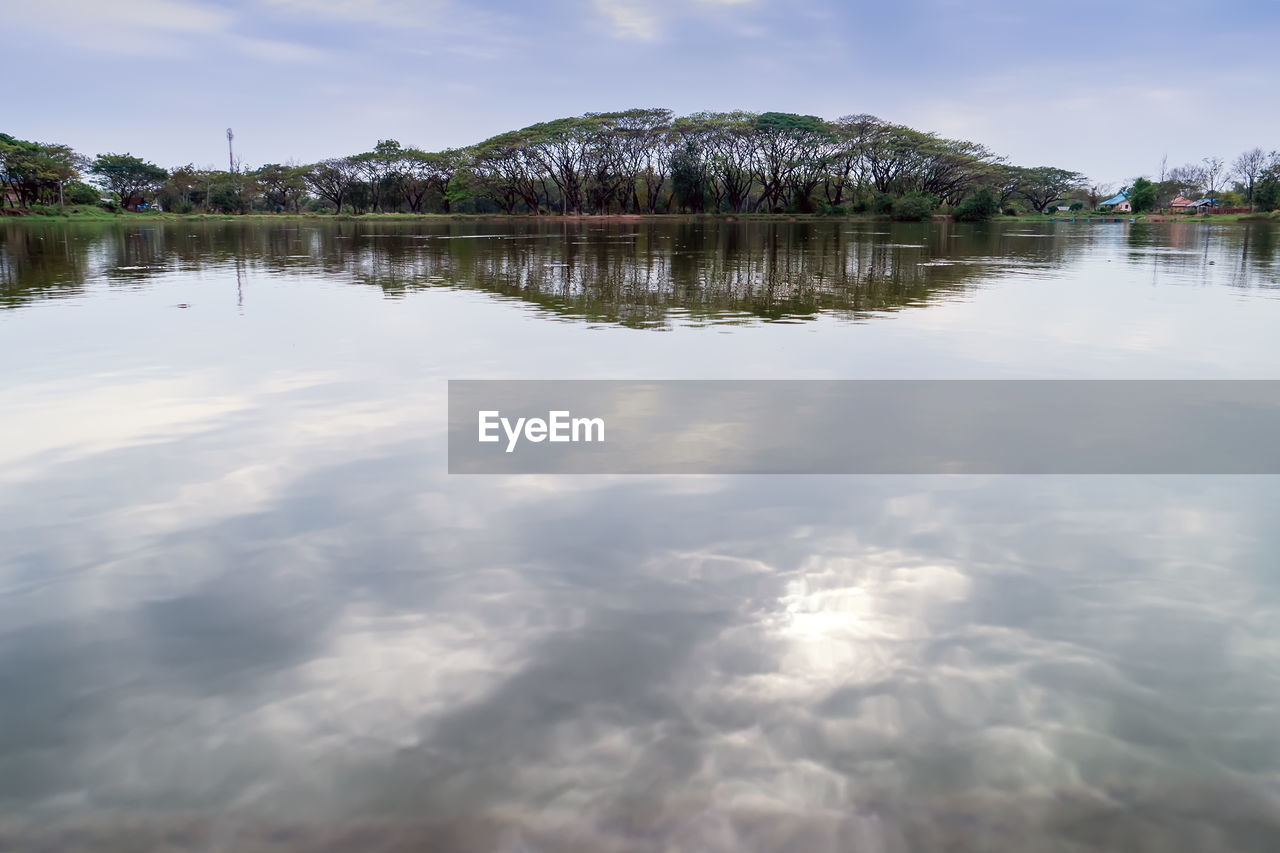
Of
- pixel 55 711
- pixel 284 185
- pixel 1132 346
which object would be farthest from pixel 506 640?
pixel 284 185

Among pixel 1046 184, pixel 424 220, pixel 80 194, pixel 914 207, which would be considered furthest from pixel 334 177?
pixel 1046 184

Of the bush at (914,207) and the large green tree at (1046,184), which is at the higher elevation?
the large green tree at (1046,184)

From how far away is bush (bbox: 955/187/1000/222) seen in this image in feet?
232

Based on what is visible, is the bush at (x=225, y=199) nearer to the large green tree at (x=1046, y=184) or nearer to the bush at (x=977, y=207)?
the bush at (x=977, y=207)

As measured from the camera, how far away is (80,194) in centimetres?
Result: 8194

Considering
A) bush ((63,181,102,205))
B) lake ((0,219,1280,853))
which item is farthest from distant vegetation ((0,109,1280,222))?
A: lake ((0,219,1280,853))

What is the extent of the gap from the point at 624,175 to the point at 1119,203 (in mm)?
85493

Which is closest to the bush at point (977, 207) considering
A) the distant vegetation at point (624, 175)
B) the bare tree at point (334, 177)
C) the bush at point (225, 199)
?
the distant vegetation at point (624, 175)

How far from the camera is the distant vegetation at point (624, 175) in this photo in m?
78.0

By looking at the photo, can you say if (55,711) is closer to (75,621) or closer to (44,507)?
(75,621)

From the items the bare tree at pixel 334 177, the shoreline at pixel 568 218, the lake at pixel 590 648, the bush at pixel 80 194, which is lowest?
the lake at pixel 590 648

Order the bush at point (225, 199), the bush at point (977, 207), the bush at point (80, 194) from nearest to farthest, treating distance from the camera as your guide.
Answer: the bush at point (977, 207) → the bush at point (80, 194) → the bush at point (225, 199)

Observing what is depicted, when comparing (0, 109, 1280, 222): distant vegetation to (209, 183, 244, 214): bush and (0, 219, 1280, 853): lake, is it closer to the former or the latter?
(209, 183, 244, 214): bush

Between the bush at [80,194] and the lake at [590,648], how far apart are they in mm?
92932
